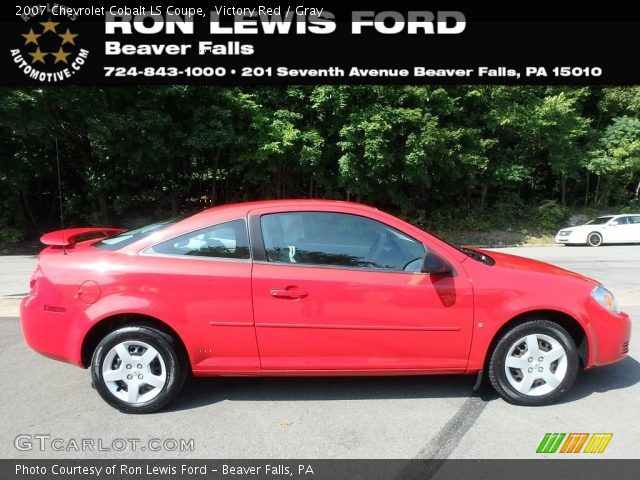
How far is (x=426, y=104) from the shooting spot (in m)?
18.2

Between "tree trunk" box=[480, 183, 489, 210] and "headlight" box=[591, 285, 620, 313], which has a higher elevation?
"tree trunk" box=[480, 183, 489, 210]

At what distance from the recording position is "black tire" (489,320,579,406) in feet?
10.9

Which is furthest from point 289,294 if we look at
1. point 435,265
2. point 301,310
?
point 435,265

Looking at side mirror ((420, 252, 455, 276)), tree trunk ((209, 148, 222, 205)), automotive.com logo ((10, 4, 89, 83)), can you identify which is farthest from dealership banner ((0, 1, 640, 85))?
side mirror ((420, 252, 455, 276))

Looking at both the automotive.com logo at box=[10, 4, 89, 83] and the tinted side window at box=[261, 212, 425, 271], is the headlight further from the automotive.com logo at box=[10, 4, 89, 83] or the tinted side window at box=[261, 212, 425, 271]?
the automotive.com logo at box=[10, 4, 89, 83]

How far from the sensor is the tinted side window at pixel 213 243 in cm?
335

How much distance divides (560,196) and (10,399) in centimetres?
2695

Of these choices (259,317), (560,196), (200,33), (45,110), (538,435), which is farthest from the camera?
(560,196)

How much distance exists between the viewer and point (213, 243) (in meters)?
3.38

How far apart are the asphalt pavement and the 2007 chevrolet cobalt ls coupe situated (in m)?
0.24

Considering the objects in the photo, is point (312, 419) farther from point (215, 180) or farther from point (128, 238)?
point (215, 180)
